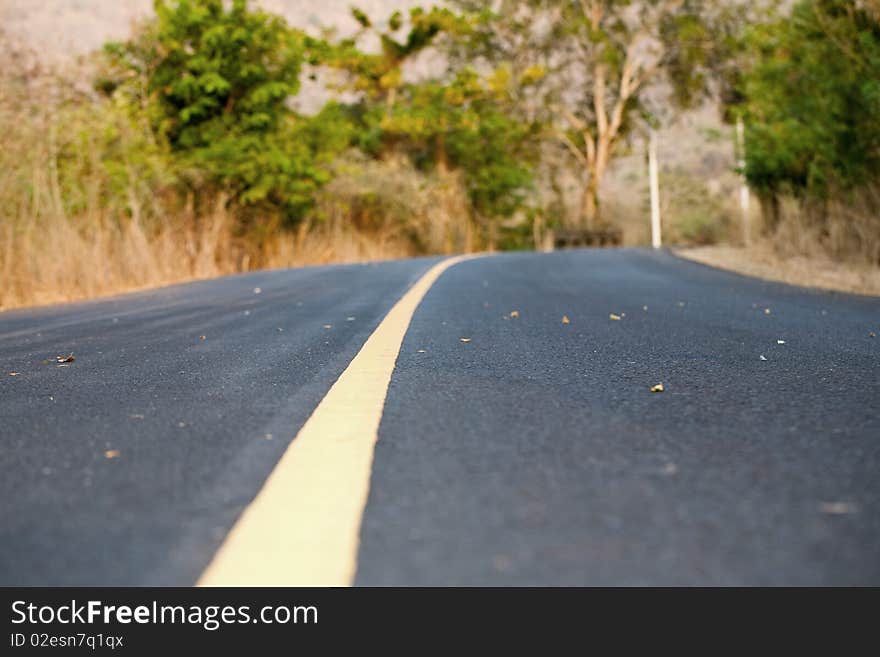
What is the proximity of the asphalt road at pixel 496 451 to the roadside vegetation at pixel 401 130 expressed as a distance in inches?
275

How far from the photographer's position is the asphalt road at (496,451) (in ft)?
5.47

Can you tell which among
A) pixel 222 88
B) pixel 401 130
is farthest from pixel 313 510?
pixel 401 130

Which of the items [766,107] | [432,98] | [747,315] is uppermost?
[432,98]

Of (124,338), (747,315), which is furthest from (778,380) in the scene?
(124,338)

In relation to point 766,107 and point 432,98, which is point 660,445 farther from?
point 432,98

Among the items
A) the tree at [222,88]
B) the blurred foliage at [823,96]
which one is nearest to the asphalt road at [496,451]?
the blurred foliage at [823,96]

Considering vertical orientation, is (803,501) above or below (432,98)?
below

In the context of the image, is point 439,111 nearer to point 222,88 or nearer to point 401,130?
point 401,130

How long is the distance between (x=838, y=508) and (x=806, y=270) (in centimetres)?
1066

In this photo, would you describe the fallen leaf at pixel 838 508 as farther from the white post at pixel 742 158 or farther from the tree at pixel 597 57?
the tree at pixel 597 57

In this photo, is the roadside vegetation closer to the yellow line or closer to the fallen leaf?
the yellow line

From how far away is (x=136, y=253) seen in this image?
12539 millimetres

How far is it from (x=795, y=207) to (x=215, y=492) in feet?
50.6

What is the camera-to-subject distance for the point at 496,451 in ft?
7.89
